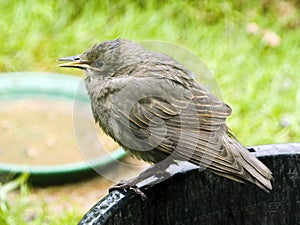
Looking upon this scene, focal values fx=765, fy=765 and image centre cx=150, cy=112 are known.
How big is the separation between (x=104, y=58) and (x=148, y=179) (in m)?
0.75

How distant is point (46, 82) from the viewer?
20.2ft

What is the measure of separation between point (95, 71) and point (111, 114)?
1.06ft

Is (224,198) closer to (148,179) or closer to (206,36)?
(148,179)

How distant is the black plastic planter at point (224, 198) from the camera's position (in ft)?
10.7

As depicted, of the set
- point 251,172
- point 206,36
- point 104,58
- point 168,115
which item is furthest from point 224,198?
→ point 206,36

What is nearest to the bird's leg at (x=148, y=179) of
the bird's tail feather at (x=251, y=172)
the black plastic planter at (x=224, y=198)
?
the black plastic planter at (x=224, y=198)

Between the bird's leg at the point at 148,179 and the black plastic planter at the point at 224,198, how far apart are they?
2 cm

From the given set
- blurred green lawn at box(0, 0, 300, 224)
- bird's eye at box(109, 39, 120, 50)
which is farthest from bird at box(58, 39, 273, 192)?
blurred green lawn at box(0, 0, 300, 224)

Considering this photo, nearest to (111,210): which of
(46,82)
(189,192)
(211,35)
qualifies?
(189,192)

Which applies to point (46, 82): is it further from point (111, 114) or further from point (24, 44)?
point (111, 114)

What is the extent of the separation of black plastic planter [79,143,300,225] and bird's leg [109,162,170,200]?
0.02 meters

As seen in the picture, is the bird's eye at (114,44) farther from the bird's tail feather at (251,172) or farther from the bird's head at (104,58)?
the bird's tail feather at (251,172)

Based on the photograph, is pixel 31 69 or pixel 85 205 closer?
pixel 85 205

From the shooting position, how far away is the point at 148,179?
3.39 m
